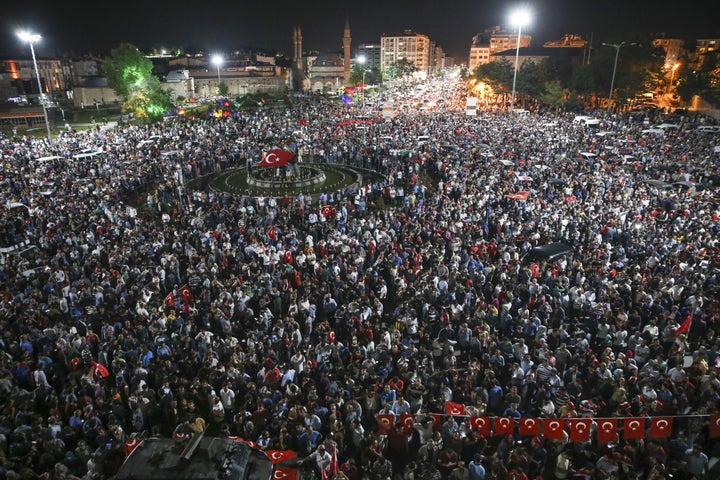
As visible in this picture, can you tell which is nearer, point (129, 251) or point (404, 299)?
point (404, 299)

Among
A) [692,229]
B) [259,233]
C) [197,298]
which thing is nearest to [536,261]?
[692,229]

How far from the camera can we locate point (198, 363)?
10773mm

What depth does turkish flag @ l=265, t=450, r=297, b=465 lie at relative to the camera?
308 inches

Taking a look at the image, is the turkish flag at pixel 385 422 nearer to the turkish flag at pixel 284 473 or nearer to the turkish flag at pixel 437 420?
the turkish flag at pixel 437 420

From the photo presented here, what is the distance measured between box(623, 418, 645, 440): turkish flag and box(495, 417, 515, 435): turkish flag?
1.91 meters

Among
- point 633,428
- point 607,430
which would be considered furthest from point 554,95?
point 607,430

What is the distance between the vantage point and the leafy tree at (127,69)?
190ft

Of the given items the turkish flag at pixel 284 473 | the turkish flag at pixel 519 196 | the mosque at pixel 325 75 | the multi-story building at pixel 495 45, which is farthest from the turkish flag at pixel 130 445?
the multi-story building at pixel 495 45

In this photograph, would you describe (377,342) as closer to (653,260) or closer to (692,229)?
(653,260)

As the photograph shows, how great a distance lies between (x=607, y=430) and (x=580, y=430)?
507 millimetres

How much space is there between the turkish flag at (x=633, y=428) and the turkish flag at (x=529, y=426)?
1.48 m

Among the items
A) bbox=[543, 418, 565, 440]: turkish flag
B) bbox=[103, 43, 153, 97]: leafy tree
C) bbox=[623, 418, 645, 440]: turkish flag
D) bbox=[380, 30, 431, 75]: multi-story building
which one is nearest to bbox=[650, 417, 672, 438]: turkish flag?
bbox=[623, 418, 645, 440]: turkish flag

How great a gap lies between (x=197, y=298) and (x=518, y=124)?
34201 mm

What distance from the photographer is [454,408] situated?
8.73 meters
